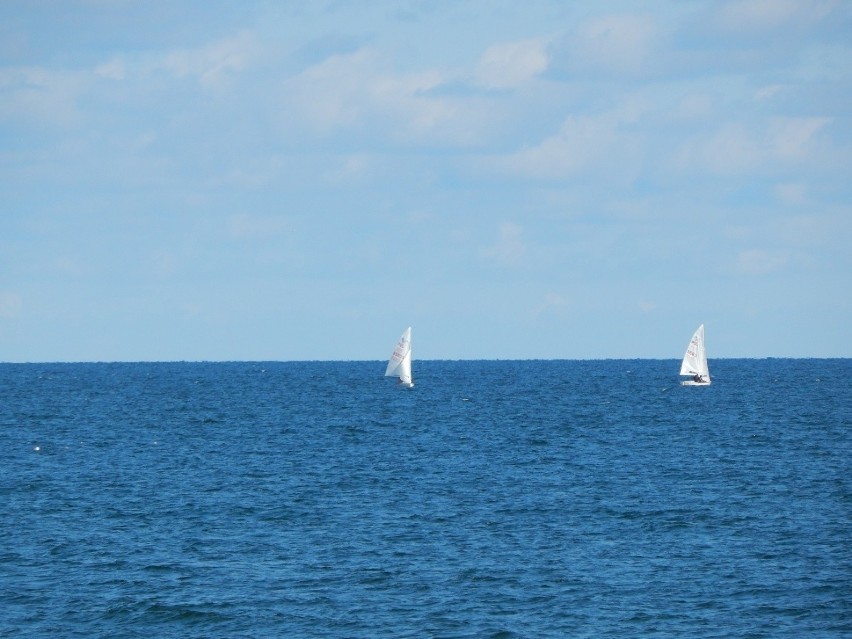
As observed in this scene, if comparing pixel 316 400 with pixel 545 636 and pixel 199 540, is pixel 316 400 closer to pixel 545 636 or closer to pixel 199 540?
pixel 199 540

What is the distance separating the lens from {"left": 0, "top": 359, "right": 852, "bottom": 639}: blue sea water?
1441 inches

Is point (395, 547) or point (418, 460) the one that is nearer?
point (395, 547)

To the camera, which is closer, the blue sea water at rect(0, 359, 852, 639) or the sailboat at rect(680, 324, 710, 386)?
the blue sea water at rect(0, 359, 852, 639)

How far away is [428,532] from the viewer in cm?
4934

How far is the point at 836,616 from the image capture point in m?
35.8

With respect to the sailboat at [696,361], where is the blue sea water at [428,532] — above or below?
below

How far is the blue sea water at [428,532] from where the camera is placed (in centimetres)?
3659

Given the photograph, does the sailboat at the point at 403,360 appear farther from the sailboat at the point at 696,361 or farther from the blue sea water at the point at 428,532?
the blue sea water at the point at 428,532

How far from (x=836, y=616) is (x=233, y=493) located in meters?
34.1

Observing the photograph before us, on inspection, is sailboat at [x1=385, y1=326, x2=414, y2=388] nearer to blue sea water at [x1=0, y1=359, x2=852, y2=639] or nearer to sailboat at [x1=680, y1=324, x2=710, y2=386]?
sailboat at [x1=680, y1=324, x2=710, y2=386]

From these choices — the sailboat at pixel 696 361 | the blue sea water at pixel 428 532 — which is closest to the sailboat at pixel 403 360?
the sailboat at pixel 696 361

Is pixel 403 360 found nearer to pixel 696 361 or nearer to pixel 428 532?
pixel 696 361

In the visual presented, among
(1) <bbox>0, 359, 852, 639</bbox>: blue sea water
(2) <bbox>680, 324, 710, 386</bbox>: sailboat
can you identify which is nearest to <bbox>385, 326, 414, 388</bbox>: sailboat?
(2) <bbox>680, 324, 710, 386</bbox>: sailboat

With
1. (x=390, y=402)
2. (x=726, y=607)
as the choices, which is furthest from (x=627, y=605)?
(x=390, y=402)
